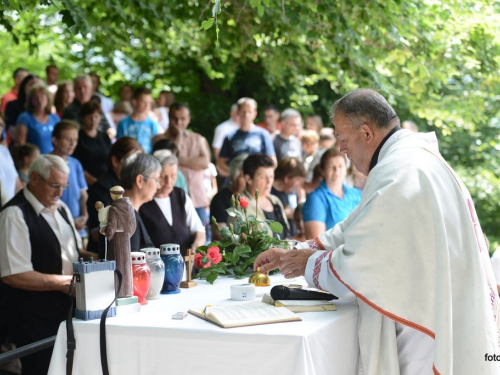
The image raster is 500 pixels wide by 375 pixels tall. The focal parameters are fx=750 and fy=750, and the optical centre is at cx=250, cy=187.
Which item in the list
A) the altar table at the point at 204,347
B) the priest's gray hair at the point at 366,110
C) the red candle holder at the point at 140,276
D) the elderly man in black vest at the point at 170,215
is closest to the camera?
the altar table at the point at 204,347

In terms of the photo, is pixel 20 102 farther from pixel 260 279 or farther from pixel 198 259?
pixel 260 279

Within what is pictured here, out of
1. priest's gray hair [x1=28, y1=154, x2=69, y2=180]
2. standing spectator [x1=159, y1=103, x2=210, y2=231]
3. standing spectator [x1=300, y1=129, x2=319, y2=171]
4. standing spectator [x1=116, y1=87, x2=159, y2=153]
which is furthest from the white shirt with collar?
standing spectator [x1=300, y1=129, x2=319, y2=171]

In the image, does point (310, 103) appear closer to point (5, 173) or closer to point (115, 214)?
point (5, 173)

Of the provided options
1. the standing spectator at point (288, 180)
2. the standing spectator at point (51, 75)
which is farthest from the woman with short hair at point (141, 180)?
the standing spectator at point (51, 75)

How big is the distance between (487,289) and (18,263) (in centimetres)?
270

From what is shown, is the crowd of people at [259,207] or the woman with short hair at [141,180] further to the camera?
the woman with short hair at [141,180]

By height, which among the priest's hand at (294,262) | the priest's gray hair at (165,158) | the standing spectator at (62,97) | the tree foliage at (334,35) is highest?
the tree foliage at (334,35)

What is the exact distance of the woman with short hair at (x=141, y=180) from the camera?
5039 millimetres

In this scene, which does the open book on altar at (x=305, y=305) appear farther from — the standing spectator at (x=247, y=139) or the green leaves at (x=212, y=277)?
the standing spectator at (x=247, y=139)

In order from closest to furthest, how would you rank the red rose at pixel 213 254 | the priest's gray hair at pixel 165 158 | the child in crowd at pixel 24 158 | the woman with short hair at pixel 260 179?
the red rose at pixel 213 254, the priest's gray hair at pixel 165 158, the woman with short hair at pixel 260 179, the child in crowd at pixel 24 158

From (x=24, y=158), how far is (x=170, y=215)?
1.95 metres

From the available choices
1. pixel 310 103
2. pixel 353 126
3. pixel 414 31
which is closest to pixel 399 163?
pixel 353 126

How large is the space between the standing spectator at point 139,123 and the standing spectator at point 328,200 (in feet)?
7.51

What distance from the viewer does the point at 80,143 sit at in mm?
7594
